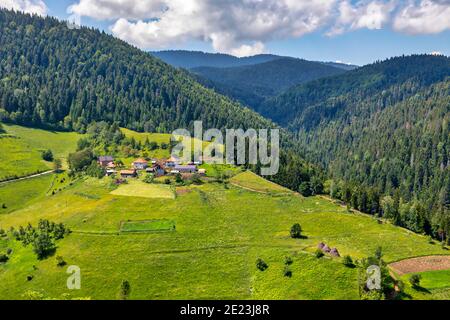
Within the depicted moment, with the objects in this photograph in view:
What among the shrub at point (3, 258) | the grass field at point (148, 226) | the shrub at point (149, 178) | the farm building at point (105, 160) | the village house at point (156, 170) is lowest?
the shrub at point (3, 258)

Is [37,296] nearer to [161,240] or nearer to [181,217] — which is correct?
[161,240]

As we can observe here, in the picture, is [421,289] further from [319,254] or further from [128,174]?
[128,174]

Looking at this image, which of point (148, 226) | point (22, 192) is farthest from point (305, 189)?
point (22, 192)

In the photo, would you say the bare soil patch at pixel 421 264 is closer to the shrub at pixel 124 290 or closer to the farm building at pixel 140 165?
the shrub at pixel 124 290

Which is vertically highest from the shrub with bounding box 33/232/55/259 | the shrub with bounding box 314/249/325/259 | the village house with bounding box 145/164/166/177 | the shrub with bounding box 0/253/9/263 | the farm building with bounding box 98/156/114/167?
the farm building with bounding box 98/156/114/167

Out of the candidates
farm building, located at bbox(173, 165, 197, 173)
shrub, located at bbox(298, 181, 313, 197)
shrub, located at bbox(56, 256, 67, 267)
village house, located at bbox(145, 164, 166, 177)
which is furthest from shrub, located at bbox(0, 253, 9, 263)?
shrub, located at bbox(298, 181, 313, 197)

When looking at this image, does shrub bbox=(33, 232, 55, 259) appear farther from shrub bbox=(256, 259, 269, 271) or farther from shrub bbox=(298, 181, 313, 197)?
shrub bbox=(298, 181, 313, 197)

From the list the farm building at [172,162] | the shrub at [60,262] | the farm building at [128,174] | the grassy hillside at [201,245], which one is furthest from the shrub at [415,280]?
the farm building at [172,162]
